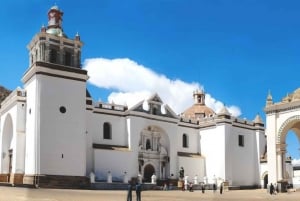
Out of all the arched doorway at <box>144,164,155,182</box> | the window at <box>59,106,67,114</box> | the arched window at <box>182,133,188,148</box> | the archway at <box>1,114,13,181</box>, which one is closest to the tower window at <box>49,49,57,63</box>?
the window at <box>59,106,67,114</box>

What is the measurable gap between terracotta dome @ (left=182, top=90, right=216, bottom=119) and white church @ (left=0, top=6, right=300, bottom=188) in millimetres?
7926

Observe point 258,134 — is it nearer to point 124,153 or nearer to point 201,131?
point 201,131

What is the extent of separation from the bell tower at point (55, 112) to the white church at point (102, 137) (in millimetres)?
67

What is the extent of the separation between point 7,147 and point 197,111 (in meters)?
25.7

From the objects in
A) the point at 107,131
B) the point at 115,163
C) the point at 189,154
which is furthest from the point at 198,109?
the point at 115,163

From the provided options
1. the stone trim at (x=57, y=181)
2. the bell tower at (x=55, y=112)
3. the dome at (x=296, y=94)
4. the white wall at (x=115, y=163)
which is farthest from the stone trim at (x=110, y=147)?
the dome at (x=296, y=94)

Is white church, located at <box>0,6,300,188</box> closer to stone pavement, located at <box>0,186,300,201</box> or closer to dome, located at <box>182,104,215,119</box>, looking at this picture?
stone pavement, located at <box>0,186,300,201</box>

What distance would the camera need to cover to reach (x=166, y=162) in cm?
4169

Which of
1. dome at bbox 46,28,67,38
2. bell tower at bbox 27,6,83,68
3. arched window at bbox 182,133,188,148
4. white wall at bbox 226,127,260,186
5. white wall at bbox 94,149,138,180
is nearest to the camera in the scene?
bell tower at bbox 27,6,83,68

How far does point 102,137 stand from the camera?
3775 cm

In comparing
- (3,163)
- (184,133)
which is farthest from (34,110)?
(184,133)

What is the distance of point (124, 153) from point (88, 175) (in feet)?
13.1

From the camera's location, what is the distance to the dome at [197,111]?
54525 mm

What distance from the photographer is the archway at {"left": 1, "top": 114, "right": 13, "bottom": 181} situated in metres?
35.0
